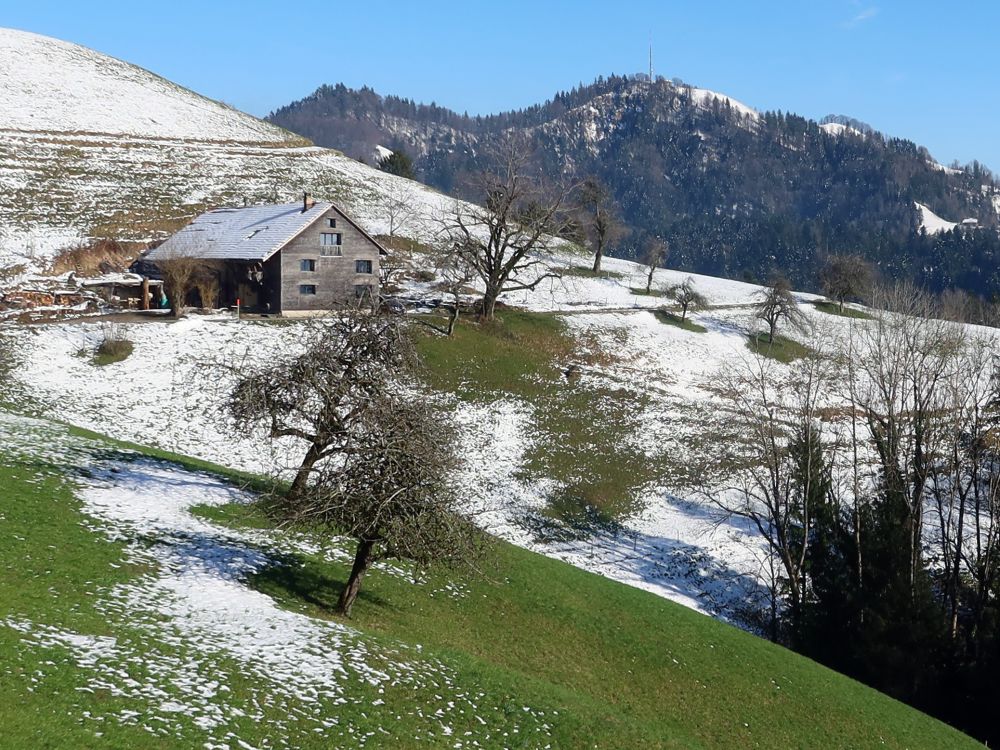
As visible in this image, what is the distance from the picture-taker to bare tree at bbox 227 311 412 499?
26.1 meters

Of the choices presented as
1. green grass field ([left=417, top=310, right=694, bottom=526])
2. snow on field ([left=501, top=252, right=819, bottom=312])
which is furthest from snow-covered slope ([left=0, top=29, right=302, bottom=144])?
green grass field ([left=417, top=310, right=694, bottom=526])

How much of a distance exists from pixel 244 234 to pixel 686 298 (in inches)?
1537

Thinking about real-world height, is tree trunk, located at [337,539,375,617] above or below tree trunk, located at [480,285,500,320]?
below

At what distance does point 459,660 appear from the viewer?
2108cm

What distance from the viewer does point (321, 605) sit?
2302cm

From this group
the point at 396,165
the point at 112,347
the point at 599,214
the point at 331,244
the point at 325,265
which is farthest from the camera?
the point at 396,165

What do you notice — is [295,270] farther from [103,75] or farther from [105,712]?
[103,75]

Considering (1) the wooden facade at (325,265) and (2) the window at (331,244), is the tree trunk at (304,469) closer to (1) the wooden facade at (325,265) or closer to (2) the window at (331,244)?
(1) the wooden facade at (325,265)

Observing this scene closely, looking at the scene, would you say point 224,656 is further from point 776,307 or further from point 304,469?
point 776,307

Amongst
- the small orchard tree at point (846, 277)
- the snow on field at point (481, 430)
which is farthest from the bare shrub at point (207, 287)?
the small orchard tree at point (846, 277)

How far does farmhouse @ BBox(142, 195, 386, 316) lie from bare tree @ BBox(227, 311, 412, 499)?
34772 millimetres

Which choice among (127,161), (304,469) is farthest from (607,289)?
(304,469)

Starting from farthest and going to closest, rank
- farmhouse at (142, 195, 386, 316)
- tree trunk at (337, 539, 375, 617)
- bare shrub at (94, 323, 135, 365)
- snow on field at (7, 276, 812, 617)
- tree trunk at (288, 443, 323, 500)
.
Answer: farmhouse at (142, 195, 386, 316) < bare shrub at (94, 323, 135, 365) < snow on field at (7, 276, 812, 617) < tree trunk at (288, 443, 323, 500) < tree trunk at (337, 539, 375, 617)

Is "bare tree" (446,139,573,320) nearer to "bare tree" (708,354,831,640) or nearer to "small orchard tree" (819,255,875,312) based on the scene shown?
"bare tree" (708,354,831,640)
